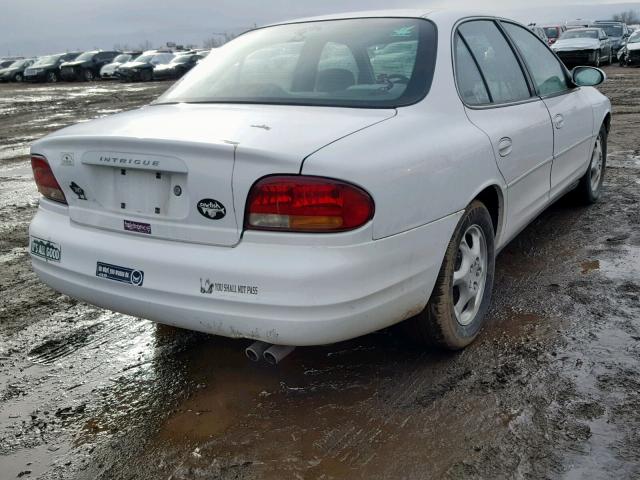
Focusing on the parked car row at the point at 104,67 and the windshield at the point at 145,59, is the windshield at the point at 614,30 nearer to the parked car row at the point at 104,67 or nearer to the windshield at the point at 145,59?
the parked car row at the point at 104,67

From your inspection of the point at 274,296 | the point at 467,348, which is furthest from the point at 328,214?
the point at 467,348

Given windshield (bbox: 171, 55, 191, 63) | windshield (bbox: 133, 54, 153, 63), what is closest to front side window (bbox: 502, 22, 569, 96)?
windshield (bbox: 171, 55, 191, 63)

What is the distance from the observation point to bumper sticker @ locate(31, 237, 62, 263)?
2869mm

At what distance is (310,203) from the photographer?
7.71ft

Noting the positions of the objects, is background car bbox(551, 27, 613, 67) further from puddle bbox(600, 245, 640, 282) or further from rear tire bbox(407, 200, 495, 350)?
rear tire bbox(407, 200, 495, 350)

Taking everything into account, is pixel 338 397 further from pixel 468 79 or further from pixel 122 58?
pixel 122 58

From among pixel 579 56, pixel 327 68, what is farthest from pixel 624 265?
pixel 579 56

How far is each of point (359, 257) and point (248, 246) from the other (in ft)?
1.33

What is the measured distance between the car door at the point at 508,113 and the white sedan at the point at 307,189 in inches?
0.7

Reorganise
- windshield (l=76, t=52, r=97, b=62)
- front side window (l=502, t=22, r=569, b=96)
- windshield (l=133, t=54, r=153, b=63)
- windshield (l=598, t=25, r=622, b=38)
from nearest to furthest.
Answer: front side window (l=502, t=22, r=569, b=96)
windshield (l=598, t=25, r=622, b=38)
windshield (l=133, t=54, r=153, b=63)
windshield (l=76, t=52, r=97, b=62)

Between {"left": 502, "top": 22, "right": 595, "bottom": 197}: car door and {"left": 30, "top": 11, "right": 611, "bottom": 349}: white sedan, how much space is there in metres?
0.61

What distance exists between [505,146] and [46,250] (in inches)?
88.6

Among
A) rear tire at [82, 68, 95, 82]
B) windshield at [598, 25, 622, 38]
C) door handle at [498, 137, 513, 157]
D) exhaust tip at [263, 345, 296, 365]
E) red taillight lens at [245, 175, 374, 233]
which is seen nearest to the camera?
red taillight lens at [245, 175, 374, 233]

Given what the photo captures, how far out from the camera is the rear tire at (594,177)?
5453 millimetres
